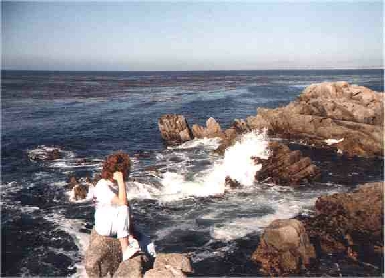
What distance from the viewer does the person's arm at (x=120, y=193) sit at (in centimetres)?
742

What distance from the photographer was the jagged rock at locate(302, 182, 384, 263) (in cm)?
1255

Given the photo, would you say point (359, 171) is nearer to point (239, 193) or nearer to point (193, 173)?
point (239, 193)

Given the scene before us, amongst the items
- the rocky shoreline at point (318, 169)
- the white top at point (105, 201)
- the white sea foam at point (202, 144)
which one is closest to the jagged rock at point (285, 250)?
the rocky shoreline at point (318, 169)

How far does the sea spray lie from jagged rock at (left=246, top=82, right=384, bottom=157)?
285 inches

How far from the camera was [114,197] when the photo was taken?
750 centimetres

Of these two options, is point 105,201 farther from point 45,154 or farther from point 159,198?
point 45,154

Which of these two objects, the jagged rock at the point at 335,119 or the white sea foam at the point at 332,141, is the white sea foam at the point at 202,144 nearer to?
the jagged rock at the point at 335,119

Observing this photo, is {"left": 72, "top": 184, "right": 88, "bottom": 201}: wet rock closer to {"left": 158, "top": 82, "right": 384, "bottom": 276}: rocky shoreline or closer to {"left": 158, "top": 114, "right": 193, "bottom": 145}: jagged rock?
{"left": 158, "top": 82, "right": 384, "bottom": 276}: rocky shoreline

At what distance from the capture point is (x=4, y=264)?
491 inches

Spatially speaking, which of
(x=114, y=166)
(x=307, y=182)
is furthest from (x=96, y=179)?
(x=114, y=166)

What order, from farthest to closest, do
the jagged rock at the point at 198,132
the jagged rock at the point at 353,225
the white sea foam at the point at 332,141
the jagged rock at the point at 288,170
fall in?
the jagged rock at the point at 198,132, the white sea foam at the point at 332,141, the jagged rock at the point at 288,170, the jagged rock at the point at 353,225

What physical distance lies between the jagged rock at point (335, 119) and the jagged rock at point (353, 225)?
1306cm

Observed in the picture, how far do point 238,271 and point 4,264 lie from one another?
8419 millimetres

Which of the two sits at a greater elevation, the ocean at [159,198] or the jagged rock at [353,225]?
the jagged rock at [353,225]
